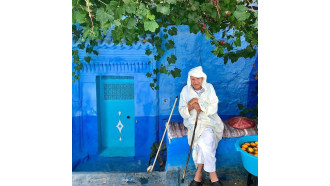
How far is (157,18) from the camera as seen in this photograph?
3.82m

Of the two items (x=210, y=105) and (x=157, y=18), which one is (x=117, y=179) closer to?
(x=210, y=105)

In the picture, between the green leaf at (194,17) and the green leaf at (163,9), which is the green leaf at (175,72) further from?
the green leaf at (163,9)

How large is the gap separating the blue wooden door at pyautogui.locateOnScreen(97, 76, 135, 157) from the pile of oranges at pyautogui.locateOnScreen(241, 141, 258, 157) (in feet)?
9.23

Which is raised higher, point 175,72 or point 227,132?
point 175,72

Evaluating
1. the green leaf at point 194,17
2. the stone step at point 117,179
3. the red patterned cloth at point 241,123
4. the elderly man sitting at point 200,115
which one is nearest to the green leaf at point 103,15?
the green leaf at point 194,17

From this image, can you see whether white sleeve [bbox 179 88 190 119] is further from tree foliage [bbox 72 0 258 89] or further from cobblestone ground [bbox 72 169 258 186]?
cobblestone ground [bbox 72 169 258 186]

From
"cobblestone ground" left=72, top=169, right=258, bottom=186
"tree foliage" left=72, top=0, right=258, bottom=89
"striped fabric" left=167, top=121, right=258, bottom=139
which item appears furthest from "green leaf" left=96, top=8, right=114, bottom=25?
"cobblestone ground" left=72, top=169, right=258, bottom=186

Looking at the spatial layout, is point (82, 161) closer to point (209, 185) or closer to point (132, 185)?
point (132, 185)

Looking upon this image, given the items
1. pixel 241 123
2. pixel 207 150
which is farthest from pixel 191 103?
pixel 241 123

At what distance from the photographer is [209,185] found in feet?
12.7

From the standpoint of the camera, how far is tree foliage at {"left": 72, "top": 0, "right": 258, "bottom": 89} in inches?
78.9

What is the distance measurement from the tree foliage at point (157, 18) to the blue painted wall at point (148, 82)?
217 millimetres

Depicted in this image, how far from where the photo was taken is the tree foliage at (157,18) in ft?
6.57

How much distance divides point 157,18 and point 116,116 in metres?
2.70
